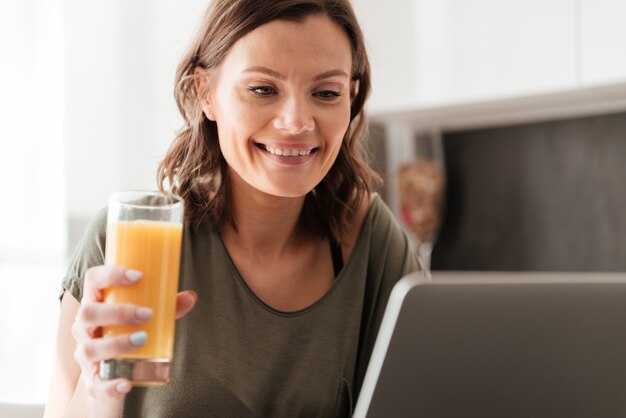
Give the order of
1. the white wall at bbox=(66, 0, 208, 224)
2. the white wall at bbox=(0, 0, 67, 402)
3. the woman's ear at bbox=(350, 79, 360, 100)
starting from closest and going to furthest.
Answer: the woman's ear at bbox=(350, 79, 360, 100) → the white wall at bbox=(66, 0, 208, 224) → the white wall at bbox=(0, 0, 67, 402)

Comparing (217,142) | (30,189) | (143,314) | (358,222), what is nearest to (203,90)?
(217,142)

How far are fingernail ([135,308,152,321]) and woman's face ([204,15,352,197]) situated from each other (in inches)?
19.3

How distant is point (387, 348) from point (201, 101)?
828mm

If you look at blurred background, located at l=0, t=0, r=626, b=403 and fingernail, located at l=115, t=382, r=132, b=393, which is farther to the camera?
blurred background, located at l=0, t=0, r=626, b=403

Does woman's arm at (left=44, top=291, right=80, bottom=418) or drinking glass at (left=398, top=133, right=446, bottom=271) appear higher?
drinking glass at (left=398, top=133, right=446, bottom=271)

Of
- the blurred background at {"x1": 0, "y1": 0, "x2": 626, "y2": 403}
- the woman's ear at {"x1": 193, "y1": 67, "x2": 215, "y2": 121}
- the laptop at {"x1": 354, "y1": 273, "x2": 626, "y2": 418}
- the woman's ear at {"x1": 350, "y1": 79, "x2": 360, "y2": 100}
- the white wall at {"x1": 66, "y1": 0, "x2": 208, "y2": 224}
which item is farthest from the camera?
the white wall at {"x1": 66, "y1": 0, "x2": 208, "y2": 224}

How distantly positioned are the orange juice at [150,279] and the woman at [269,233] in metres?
0.25

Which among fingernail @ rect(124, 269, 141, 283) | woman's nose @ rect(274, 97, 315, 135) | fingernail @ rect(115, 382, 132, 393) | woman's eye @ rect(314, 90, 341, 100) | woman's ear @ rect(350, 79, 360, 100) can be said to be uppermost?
woman's ear @ rect(350, 79, 360, 100)

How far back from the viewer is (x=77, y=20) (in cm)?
339

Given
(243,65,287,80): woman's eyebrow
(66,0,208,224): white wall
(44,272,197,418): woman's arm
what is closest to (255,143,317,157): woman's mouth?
(243,65,287,80): woman's eyebrow

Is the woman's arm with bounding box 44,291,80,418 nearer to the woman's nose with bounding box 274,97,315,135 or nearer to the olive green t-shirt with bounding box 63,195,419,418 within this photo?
the olive green t-shirt with bounding box 63,195,419,418

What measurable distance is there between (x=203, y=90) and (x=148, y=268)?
0.60 meters

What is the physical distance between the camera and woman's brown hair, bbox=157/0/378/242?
1.45 metres

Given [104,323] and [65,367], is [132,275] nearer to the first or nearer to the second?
[104,323]
